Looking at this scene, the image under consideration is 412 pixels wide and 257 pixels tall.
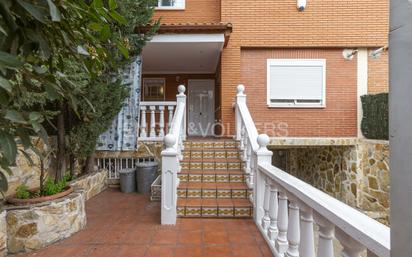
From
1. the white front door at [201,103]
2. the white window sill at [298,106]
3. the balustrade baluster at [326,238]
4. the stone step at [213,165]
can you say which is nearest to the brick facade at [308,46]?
the white window sill at [298,106]

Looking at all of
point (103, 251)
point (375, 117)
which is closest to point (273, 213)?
point (103, 251)

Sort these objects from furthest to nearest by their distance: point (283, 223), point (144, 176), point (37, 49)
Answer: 1. point (144, 176)
2. point (283, 223)
3. point (37, 49)

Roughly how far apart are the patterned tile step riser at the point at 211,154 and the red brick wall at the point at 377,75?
5.06 m

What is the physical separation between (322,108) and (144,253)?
669 cm

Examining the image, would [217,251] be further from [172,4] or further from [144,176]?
[172,4]

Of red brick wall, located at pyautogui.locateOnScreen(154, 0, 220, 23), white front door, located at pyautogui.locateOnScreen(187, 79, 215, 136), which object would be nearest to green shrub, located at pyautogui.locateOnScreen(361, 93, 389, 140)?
red brick wall, located at pyautogui.locateOnScreen(154, 0, 220, 23)

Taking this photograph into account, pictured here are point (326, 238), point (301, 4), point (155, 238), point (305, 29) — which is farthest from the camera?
point (305, 29)

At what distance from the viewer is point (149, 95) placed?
1060 cm

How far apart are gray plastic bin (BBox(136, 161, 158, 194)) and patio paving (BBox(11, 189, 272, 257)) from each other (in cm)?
157

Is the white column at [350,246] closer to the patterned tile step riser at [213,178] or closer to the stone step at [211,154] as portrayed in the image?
the patterned tile step riser at [213,178]

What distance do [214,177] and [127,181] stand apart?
239 centimetres

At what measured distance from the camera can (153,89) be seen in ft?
34.9

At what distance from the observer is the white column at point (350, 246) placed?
1.43 m

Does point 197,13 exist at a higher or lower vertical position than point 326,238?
higher
